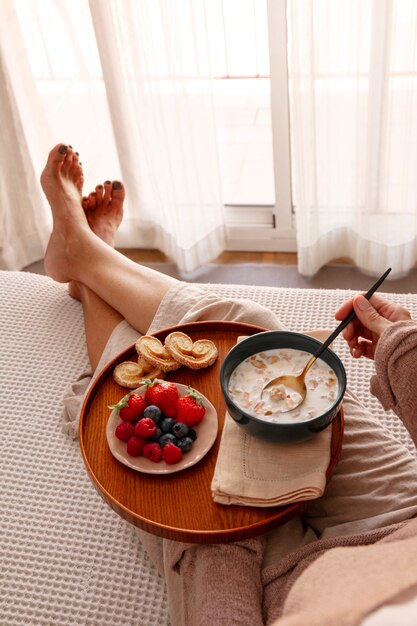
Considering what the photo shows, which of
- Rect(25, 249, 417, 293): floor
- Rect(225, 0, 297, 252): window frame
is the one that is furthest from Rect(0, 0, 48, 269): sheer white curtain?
Rect(225, 0, 297, 252): window frame

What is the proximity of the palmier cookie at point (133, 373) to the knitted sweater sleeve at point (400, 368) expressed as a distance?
15.6 inches

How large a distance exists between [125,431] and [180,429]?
0.29 feet

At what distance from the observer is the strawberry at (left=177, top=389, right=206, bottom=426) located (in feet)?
3.65

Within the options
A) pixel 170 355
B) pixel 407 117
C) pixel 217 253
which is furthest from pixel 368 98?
pixel 170 355

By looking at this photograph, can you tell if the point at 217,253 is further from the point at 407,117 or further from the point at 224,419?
the point at 224,419

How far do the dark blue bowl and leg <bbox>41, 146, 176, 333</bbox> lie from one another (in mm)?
401

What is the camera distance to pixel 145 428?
109cm

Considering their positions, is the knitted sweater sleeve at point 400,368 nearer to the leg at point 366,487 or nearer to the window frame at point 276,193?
the leg at point 366,487

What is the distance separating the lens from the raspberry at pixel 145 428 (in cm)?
109

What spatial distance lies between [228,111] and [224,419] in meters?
1.65

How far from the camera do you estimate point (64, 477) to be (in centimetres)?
128

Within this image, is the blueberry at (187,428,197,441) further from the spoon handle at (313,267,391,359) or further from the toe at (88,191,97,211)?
the toe at (88,191,97,211)

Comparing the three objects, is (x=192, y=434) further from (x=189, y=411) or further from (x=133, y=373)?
(x=133, y=373)

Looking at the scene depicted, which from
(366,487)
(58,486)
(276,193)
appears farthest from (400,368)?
(276,193)
